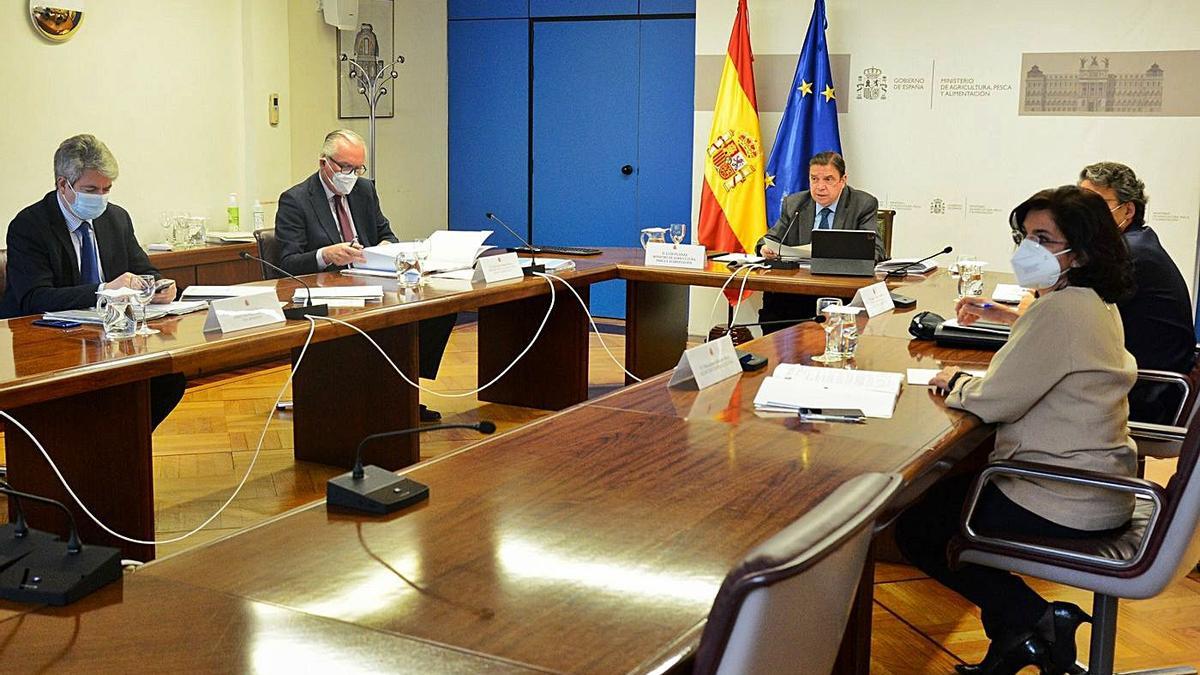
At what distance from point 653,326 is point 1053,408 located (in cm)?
310

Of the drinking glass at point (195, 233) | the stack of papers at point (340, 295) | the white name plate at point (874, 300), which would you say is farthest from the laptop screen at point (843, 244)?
the drinking glass at point (195, 233)

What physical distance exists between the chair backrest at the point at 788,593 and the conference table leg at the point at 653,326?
3928 millimetres

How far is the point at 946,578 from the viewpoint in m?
2.77

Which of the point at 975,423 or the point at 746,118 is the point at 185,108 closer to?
the point at 746,118

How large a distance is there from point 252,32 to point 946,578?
16.1ft

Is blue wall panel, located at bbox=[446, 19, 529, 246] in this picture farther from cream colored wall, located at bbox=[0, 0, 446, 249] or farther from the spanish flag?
the spanish flag

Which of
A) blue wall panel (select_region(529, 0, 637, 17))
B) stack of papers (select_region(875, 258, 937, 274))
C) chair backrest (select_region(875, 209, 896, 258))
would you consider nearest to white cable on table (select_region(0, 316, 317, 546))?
stack of papers (select_region(875, 258, 937, 274))

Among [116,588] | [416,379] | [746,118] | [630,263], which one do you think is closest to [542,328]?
[630,263]

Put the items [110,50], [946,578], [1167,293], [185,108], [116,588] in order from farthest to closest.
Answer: [185,108], [110,50], [1167,293], [946,578], [116,588]

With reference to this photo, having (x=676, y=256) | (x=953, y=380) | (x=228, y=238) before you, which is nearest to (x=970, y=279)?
(x=676, y=256)

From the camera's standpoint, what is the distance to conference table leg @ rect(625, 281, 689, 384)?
5.45 metres

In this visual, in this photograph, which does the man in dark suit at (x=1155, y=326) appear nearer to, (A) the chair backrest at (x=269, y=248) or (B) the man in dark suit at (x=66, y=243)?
(B) the man in dark suit at (x=66, y=243)

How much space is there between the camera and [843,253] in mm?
4930

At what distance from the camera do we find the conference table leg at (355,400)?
4301mm
